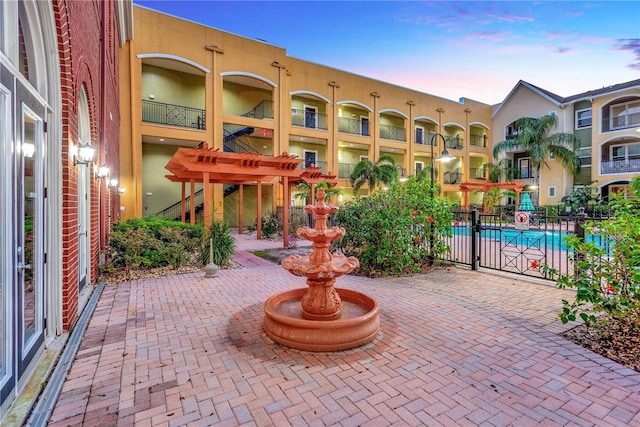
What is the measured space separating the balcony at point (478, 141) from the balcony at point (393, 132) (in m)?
8.06

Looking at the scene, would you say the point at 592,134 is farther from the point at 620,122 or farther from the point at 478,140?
the point at 478,140

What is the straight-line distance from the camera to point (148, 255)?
727 cm

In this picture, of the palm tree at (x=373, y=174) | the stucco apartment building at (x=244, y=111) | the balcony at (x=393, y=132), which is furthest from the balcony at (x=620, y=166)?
the palm tree at (x=373, y=174)

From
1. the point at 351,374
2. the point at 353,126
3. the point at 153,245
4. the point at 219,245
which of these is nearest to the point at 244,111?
the point at 353,126

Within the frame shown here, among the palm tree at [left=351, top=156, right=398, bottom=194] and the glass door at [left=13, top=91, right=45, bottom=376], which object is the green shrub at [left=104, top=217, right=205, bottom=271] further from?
the palm tree at [left=351, top=156, right=398, bottom=194]

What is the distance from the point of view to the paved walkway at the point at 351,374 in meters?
2.34

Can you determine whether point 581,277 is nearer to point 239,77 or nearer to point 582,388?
point 582,388

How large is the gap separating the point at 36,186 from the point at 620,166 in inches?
1186

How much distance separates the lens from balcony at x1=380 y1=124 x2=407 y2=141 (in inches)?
993

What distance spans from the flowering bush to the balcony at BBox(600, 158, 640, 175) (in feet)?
72.9

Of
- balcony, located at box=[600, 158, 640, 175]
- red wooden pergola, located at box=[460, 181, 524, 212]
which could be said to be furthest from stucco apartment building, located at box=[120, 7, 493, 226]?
balcony, located at box=[600, 158, 640, 175]

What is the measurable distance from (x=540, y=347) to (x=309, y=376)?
2.64 meters

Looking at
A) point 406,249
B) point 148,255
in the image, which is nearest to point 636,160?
point 406,249

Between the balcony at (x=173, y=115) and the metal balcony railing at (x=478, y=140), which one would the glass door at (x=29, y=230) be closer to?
the balcony at (x=173, y=115)
